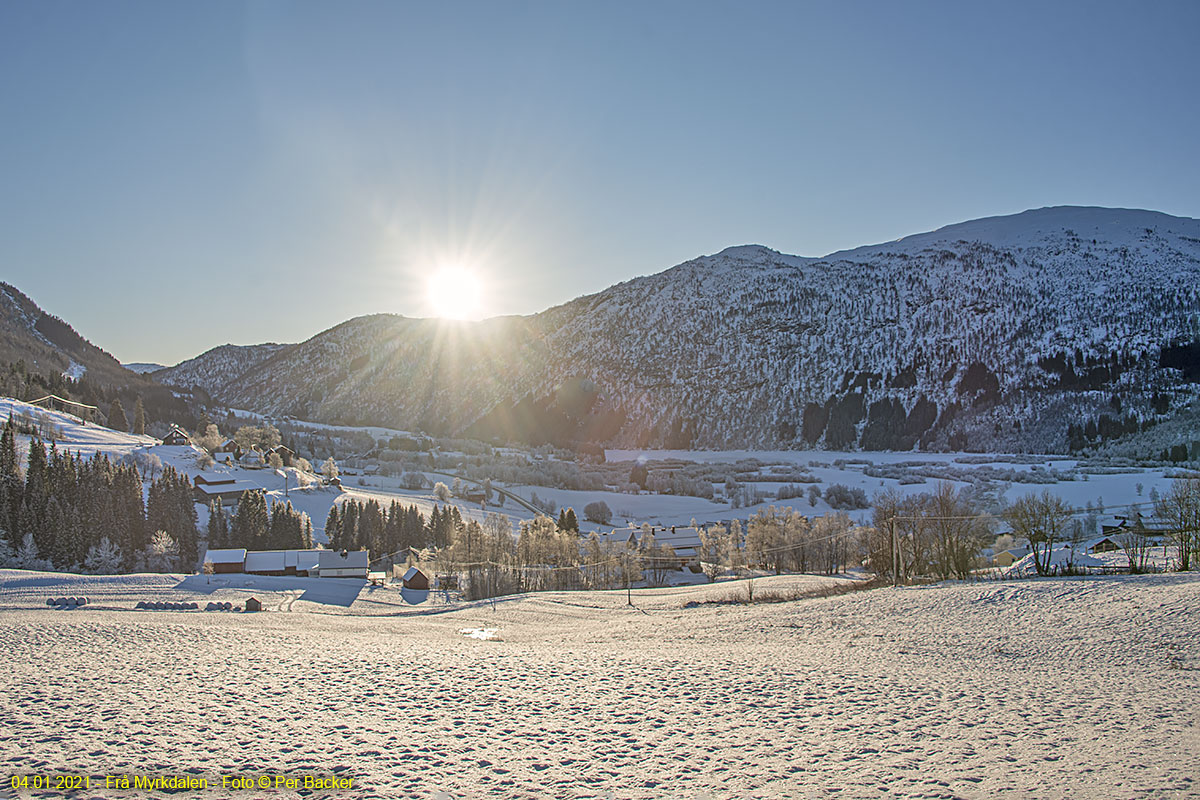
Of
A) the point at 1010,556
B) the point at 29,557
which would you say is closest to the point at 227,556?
the point at 29,557

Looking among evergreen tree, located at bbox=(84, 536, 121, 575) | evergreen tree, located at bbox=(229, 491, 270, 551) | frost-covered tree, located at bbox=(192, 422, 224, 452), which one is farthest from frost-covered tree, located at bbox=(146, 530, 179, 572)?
frost-covered tree, located at bbox=(192, 422, 224, 452)

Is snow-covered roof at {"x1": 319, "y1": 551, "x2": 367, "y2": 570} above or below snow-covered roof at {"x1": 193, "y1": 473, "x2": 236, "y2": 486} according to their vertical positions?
below

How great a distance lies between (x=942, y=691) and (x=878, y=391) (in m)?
197

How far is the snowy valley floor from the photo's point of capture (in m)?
7.59

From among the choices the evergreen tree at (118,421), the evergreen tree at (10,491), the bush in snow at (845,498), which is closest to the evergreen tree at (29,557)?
the evergreen tree at (10,491)

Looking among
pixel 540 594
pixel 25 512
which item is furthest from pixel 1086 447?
pixel 25 512

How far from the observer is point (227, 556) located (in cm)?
6294

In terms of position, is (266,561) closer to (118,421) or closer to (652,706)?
(652,706)

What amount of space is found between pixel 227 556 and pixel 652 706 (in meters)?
62.7

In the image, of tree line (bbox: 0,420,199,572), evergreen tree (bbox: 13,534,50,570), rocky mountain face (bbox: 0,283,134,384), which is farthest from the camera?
rocky mountain face (bbox: 0,283,134,384)

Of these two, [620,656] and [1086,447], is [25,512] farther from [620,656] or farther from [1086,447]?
[1086,447]

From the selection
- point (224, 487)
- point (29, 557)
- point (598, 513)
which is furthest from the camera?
point (598, 513)

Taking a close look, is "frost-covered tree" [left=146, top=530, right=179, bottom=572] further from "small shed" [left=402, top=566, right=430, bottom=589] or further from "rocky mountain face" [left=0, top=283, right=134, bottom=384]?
"rocky mountain face" [left=0, top=283, right=134, bottom=384]

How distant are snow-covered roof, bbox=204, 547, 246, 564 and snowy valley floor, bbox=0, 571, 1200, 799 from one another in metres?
45.3
